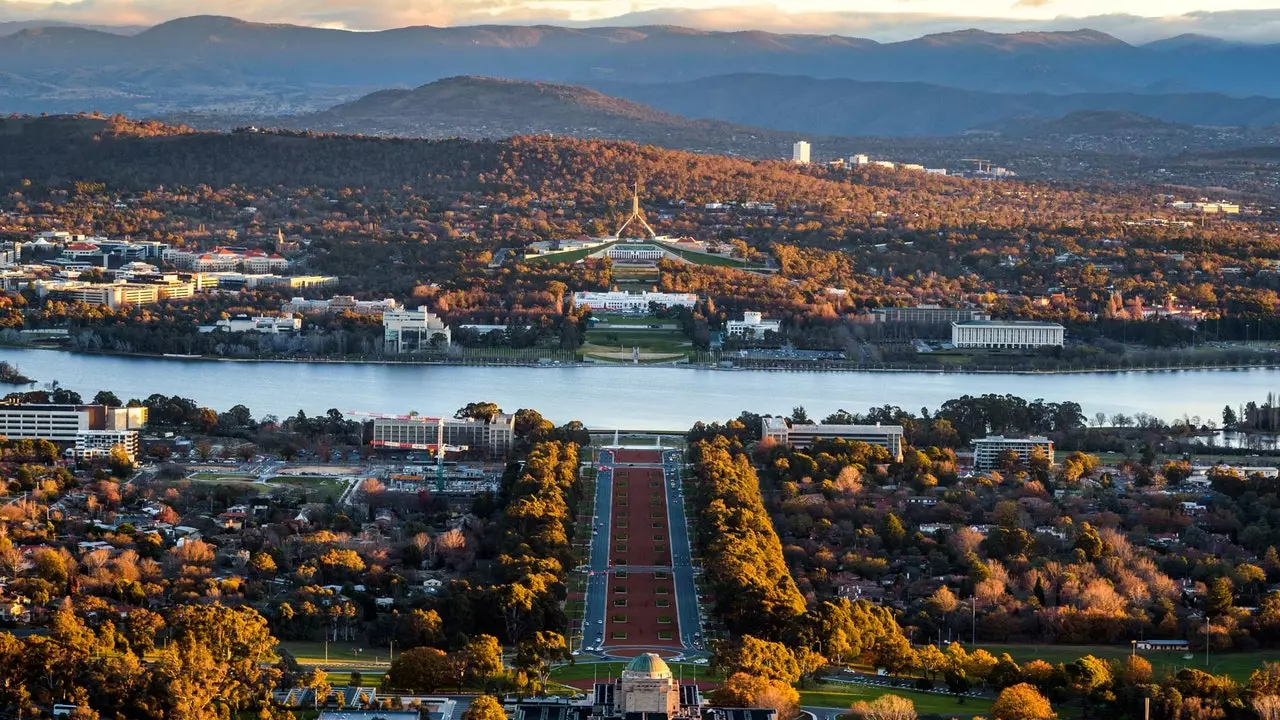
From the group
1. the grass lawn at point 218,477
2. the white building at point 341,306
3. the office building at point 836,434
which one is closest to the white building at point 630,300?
the white building at point 341,306

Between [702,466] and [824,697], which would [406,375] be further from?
[824,697]

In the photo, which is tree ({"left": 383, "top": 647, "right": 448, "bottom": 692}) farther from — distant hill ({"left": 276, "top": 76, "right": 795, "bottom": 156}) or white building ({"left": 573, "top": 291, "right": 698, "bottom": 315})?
distant hill ({"left": 276, "top": 76, "right": 795, "bottom": 156})

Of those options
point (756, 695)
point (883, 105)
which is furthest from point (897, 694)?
point (883, 105)

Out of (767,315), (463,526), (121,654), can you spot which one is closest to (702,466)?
(463,526)

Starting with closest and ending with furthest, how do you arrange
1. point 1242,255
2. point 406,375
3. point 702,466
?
point 702,466 < point 406,375 < point 1242,255

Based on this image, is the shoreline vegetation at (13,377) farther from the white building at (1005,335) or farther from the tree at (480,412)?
the white building at (1005,335)

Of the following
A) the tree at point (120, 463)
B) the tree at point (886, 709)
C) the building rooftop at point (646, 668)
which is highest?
the tree at point (120, 463)

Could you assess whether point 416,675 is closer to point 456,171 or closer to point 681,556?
point 681,556
